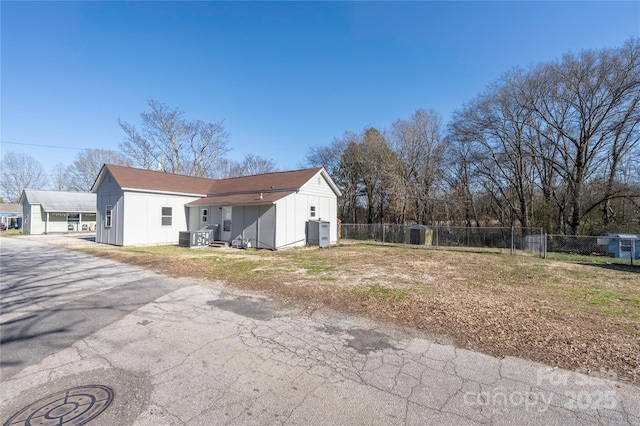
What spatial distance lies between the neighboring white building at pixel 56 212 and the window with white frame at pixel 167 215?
18.1m

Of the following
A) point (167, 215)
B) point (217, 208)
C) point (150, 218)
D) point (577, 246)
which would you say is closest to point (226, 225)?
point (217, 208)

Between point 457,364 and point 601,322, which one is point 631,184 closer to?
point 601,322

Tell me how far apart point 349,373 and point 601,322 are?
459cm

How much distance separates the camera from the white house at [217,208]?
1589cm

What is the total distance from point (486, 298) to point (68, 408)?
6.88m

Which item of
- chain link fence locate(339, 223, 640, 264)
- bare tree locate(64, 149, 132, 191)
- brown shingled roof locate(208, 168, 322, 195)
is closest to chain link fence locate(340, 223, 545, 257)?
chain link fence locate(339, 223, 640, 264)

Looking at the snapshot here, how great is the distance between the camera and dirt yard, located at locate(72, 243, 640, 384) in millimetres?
3863

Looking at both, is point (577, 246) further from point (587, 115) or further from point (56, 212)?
point (56, 212)

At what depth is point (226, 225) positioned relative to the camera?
17578mm

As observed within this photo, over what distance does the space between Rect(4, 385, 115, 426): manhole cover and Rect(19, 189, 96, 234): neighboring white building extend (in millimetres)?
33959

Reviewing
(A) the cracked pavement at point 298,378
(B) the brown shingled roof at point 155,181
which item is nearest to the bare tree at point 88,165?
(B) the brown shingled roof at point 155,181

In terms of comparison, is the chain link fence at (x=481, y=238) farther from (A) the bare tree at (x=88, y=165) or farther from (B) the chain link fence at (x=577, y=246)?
(A) the bare tree at (x=88, y=165)

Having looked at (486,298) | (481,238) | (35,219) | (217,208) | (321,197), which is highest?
(321,197)

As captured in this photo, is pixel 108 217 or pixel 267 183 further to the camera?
pixel 267 183
